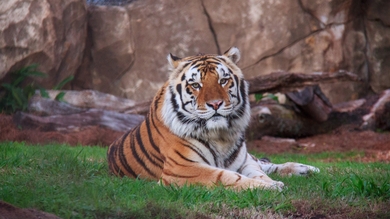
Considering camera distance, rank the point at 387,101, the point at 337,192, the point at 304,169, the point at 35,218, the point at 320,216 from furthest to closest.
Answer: the point at 387,101 < the point at 304,169 < the point at 337,192 < the point at 320,216 < the point at 35,218

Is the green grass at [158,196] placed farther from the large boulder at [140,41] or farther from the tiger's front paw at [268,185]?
the large boulder at [140,41]

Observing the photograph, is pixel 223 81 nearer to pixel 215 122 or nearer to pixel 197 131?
pixel 215 122

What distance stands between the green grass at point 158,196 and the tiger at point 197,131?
35 centimetres

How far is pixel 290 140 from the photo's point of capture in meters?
10.8

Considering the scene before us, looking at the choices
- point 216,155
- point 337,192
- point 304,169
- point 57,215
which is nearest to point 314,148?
point 304,169

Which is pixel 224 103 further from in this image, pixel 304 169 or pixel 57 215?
pixel 57 215

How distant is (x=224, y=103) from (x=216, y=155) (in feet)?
1.68

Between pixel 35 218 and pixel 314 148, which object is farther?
pixel 314 148

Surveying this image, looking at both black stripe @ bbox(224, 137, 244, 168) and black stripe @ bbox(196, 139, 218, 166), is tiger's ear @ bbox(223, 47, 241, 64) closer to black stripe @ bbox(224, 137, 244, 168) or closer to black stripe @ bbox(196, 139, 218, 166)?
black stripe @ bbox(224, 137, 244, 168)

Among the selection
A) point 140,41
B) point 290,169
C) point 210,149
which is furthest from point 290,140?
point 210,149

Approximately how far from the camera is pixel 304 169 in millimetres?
6270

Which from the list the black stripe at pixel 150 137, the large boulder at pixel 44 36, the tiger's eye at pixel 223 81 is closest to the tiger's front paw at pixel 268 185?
the tiger's eye at pixel 223 81

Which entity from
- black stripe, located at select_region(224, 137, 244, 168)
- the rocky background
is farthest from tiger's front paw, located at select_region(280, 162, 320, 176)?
the rocky background

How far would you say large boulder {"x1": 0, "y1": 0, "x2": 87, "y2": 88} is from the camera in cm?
1098
